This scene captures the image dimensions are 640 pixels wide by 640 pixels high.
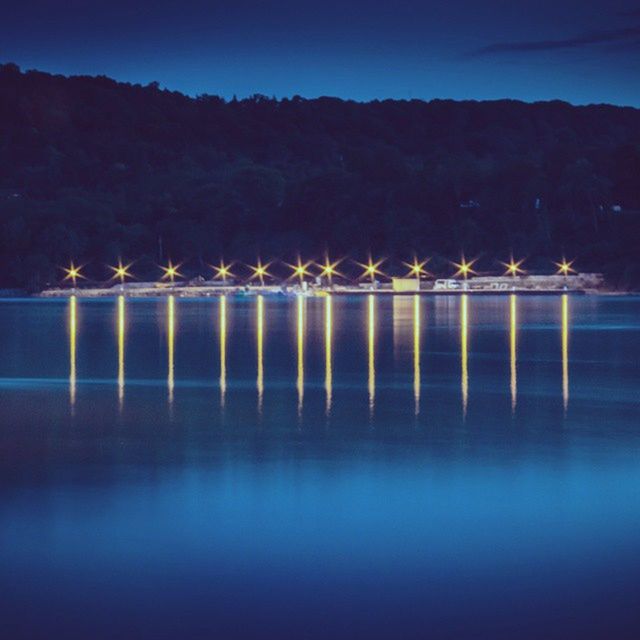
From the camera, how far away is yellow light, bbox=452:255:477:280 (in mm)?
108500

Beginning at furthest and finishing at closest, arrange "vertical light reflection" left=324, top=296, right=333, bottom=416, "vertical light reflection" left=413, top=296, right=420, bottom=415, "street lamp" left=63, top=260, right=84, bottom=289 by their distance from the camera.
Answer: "street lamp" left=63, top=260, right=84, bottom=289 → "vertical light reflection" left=324, top=296, right=333, bottom=416 → "vertical light reflection" left=413, top=296, right=420, bottom=415

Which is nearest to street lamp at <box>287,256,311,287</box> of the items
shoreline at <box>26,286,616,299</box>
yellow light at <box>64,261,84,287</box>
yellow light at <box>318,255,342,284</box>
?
yellow light at <box>318,255,342,284</box>

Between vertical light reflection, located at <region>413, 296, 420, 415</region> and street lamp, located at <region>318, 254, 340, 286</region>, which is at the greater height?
street lamp, located at <region>318, 254, 340, 286</region>

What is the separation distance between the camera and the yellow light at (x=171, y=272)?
4535 inches

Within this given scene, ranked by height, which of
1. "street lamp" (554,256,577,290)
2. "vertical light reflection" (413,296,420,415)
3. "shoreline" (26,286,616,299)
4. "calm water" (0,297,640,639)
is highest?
"street lamp" (554,256,577,290)

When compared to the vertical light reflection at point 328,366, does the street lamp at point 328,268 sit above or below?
above

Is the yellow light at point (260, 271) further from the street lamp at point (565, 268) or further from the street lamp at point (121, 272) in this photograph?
the street lamp at point (565, 268)

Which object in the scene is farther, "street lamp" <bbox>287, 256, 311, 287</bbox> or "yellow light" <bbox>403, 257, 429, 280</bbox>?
"street lamp" <bbox>287, 256, 311, 287</bbox>

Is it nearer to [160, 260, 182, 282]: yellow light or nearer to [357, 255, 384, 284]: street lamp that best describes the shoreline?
[357, 255, 384, 284]: street lamp

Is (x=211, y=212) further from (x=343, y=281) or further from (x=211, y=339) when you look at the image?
(x=211, y=339)

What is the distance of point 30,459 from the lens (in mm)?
10609

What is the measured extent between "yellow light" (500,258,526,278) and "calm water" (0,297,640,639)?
8960 centimetres

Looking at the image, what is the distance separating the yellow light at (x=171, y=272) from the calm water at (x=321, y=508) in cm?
9741

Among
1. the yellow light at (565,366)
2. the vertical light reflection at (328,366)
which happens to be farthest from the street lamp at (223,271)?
the yellow light at (565,366)
